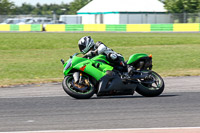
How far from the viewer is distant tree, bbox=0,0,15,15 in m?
92.7

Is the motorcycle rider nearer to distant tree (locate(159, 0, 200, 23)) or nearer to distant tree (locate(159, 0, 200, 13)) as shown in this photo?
distant tree (locate(159, 0, 200, 23))

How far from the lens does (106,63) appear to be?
8.62 m

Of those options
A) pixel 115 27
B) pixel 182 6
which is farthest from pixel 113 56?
pixel 182 6

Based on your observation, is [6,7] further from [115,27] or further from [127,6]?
[115,27]

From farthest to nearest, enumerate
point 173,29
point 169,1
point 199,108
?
point 169,1 → point 173,29 → point 199,108

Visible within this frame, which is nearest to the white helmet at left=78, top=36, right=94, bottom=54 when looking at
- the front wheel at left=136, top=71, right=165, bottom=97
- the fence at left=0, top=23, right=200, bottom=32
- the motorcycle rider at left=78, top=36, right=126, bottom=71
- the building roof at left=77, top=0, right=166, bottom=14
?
the motorcycle rider at left=78, top=36, right=126, bottom=71

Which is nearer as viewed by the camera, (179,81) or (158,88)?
(158,88)

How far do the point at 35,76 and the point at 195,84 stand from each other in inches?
211

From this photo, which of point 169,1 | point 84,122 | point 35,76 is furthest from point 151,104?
point 169,1

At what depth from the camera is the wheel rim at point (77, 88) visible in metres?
8.36

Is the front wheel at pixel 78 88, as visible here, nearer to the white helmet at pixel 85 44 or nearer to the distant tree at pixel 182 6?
the white helmet at pixel 85 44

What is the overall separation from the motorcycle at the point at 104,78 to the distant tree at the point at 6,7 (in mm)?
86857

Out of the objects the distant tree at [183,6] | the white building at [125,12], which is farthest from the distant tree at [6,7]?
the distant tree at [183,6]

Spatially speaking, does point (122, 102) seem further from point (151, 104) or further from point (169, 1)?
point (169, 1)
